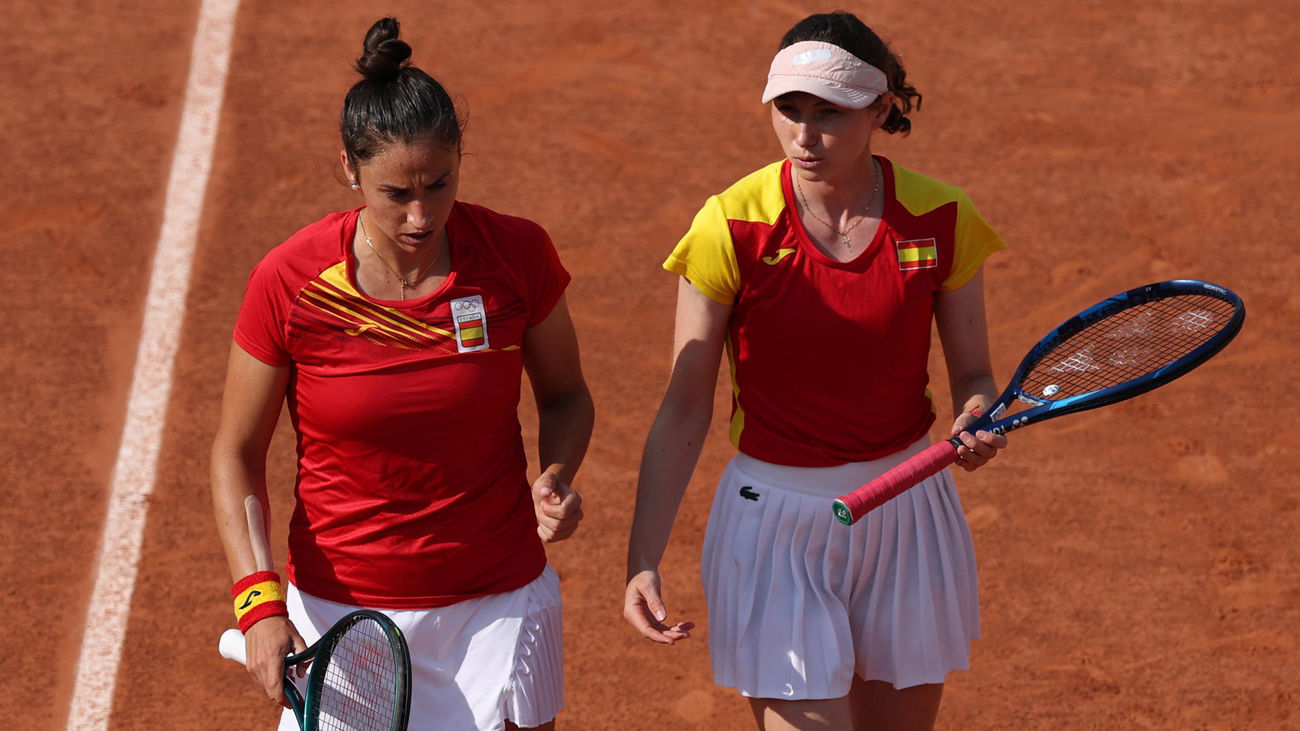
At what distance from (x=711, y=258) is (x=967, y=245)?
674mm

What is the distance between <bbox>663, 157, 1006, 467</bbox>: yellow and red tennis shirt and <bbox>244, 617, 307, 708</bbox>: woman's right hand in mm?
1263

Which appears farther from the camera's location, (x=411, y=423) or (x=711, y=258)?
(x=711, y=258)

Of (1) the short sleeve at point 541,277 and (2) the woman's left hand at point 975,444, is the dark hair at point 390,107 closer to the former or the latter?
(1) the short sleeve at point 541,277

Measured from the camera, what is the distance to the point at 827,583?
13.4 feet

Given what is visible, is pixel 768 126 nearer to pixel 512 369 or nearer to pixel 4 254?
pixel 4 254

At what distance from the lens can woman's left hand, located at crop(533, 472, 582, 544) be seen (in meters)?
3.72

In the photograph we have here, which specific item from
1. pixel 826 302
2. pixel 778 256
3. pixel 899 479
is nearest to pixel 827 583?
pixel 899 479

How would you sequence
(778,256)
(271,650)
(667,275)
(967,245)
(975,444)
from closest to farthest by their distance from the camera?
(271,650) < (975,444) < (778,256) < (967,245) < (667,275)

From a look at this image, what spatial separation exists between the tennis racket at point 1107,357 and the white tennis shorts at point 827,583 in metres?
0.31

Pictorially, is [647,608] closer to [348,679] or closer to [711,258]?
[348,679]

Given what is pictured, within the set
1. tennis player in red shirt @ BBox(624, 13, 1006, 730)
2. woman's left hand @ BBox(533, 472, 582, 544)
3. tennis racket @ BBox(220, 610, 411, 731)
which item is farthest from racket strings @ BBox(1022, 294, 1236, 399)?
tennis racket @ BBox(220, 610, 411, 731)

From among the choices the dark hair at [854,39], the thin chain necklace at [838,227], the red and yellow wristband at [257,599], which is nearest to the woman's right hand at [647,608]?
the red and yellow wristband at [257,599]

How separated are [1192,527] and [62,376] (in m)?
5.33

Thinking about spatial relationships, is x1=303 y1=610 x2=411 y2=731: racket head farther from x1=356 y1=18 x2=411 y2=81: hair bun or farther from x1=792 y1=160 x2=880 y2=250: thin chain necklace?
x1=792 y1=160 x2=880 y2=250: thin chain necklace
